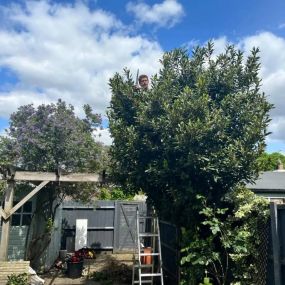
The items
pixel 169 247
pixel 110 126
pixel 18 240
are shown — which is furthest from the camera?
pixel 18 240

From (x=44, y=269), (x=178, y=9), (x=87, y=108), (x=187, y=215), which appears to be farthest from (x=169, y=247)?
(x=178, y=9)

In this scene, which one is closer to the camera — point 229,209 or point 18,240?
point 229,209

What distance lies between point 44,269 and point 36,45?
23.1ft

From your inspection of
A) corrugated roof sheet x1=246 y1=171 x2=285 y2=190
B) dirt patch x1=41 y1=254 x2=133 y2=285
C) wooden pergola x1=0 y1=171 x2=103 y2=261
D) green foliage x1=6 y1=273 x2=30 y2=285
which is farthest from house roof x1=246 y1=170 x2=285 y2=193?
green foliage x1=6 y1=273 x2=30 y2=285

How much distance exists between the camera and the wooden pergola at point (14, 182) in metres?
7.70

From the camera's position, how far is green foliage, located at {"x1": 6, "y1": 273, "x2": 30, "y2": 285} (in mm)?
7211

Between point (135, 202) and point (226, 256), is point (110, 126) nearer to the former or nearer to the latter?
point (226, 256)

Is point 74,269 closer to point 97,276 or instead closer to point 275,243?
point 97,276

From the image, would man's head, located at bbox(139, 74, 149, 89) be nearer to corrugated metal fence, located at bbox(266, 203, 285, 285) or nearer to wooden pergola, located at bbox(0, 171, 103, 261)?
wooden pergola, located at bbox(0, 171, 103, 261)

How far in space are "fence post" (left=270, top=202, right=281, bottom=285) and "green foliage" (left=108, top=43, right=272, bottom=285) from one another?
2.07 feet

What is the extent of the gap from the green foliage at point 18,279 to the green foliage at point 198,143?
317 cm

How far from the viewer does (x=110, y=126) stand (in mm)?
7562

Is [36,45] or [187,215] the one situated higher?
[36,45]

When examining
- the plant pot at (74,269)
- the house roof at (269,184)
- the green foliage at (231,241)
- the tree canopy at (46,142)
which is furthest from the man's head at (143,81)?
the house roof at (269,184)
